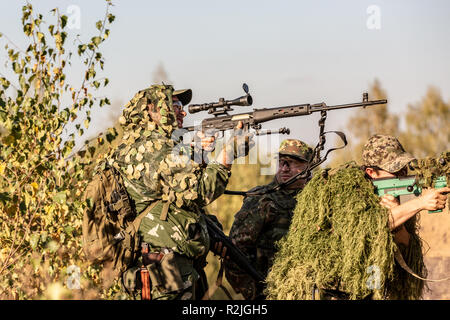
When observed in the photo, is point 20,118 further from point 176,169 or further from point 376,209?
point 376,209

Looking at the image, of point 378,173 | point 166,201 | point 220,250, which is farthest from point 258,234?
point 378,173

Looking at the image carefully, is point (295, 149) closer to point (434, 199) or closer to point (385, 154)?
point (385, 154)

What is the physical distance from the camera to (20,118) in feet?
18.7

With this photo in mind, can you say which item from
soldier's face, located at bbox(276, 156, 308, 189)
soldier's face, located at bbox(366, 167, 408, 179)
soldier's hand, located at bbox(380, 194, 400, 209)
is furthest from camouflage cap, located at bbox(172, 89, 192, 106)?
soldier's hand, located at bbox(380, 194, 400, 209)

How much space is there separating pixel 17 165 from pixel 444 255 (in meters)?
8.38

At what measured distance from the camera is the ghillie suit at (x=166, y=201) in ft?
17.7

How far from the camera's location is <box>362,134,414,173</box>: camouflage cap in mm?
5082

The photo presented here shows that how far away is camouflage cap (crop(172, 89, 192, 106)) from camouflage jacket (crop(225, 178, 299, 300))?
1412 mm

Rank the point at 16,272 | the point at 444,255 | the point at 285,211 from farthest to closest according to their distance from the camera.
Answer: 1. the point at 444,255
2. the point at 285,211
3. the point at 16,272

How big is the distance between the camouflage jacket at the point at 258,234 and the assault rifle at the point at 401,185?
1915 mm

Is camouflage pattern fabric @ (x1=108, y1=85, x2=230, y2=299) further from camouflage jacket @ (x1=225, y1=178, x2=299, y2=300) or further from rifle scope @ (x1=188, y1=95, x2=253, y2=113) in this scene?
camouflage jacket @ (x1=225, y1=178, x2=299, y2=300)

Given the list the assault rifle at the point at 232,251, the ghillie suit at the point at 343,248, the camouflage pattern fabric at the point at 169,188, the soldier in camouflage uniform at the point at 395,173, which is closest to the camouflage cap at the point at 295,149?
the assault rifle at the point at 232,251

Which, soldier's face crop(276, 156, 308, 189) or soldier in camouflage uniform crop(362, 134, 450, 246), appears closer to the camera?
soldier in camouflage uniform crop(362, 134, 450, 246)
